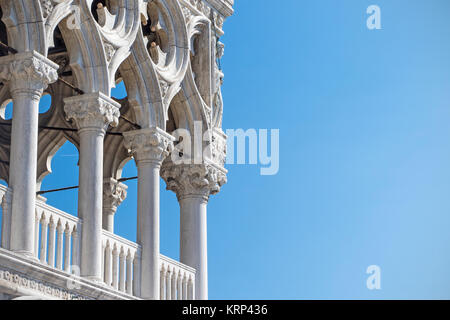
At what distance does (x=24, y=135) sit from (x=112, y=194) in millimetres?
8303

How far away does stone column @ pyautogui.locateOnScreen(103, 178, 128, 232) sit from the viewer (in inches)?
1145

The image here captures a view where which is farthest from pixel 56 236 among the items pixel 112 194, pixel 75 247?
pixel 112 194

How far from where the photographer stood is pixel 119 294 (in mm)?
22625

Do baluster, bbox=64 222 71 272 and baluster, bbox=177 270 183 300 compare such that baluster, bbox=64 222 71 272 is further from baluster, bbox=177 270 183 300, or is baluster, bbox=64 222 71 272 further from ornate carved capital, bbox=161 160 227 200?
ornate carved capital, bbox=161 160 227 200

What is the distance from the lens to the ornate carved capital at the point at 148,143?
976 inches

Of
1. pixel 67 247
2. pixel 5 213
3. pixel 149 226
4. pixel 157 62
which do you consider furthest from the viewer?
pixel 157 62

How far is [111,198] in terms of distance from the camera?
2917cm

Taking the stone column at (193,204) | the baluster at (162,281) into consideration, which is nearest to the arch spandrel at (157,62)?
the stone column at (193,204)

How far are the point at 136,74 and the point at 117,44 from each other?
1201 millimetres

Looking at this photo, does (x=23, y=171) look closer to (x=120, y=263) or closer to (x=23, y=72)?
(x=23, y=72)

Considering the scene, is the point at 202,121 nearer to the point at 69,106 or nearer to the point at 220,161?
the point at 220,161
